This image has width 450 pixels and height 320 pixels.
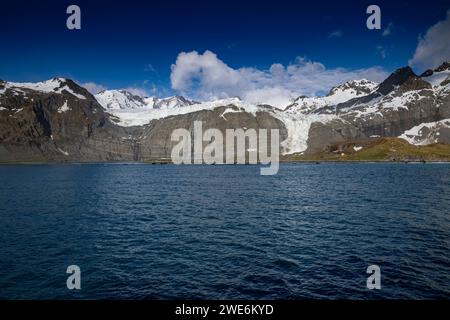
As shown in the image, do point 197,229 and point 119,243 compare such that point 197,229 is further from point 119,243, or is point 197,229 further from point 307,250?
point 307,250

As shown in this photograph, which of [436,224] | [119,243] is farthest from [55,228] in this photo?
[436,224]

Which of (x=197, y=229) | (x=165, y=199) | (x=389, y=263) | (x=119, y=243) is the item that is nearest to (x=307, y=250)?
(x=389, y=263)

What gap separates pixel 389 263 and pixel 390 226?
61.9ft

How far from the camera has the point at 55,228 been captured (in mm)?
55375

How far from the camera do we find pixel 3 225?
191ft

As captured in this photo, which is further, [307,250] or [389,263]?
[307,250]

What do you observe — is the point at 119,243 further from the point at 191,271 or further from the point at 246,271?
the point at 246,271
